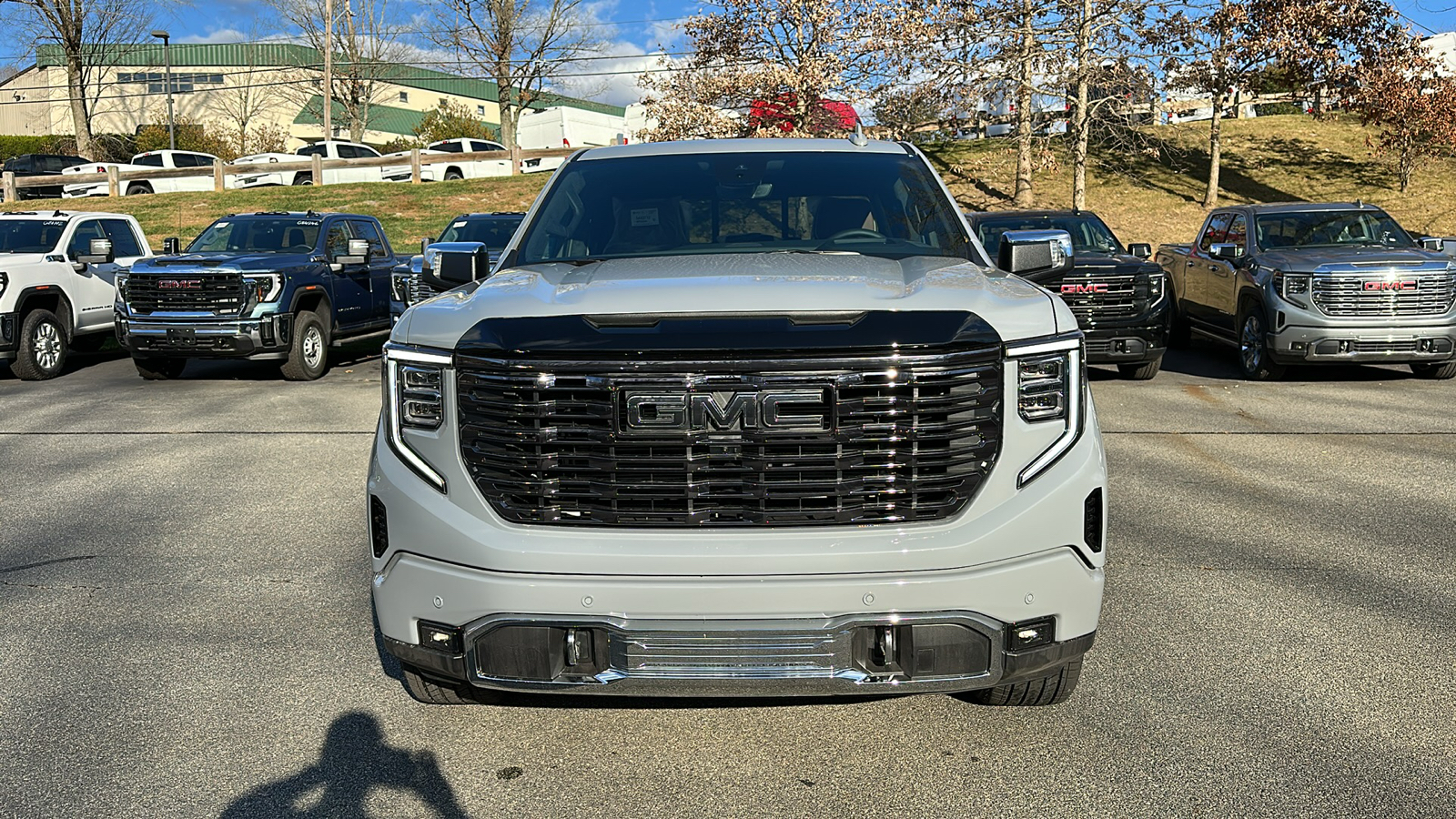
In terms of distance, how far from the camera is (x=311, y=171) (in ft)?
127

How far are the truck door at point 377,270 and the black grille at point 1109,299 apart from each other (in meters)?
8.32

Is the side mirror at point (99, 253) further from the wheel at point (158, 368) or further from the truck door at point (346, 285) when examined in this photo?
the truck door at point (346, 285)

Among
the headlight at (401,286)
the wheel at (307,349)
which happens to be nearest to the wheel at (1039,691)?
the wheel at (307,349)

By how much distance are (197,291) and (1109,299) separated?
30.8 feet

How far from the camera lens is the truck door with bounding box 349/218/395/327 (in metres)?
15.6

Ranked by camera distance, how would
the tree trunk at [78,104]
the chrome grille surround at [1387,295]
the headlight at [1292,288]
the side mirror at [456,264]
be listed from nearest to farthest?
the side mirror at [456,264] → the chrome grille surround at [1387,295] → the headlight at [1292,288] → the tree trunk at [78,104]

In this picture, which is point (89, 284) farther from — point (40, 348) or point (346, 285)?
point (346, 285)

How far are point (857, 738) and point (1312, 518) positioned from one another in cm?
404

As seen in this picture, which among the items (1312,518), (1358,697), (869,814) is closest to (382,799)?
(869,814)

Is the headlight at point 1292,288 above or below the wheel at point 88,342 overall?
above

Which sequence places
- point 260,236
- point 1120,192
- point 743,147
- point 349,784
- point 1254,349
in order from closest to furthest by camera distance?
point 349,784 → point 743,147 → point 1254,349 → point 260,236 → point 1120,192

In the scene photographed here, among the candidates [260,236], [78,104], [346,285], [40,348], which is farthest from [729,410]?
[78,104]

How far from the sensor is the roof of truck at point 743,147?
5.48 metres

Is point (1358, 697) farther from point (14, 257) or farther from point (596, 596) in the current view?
point (14, 257)
